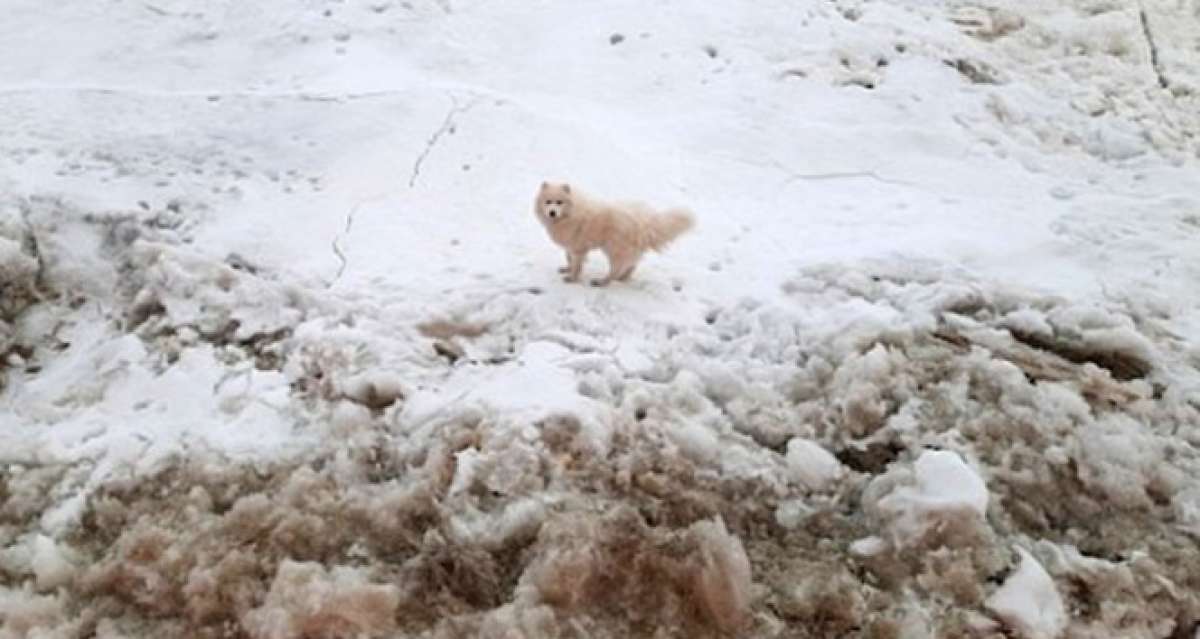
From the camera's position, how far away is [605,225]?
12.7 ft

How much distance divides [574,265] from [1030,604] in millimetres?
2073

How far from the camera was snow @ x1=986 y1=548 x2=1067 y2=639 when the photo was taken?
2701 millimetres

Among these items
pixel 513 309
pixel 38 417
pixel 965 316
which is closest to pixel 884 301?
pixel 965 316

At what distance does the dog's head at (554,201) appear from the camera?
150 inches

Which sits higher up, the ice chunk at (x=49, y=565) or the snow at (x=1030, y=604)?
the snow at (x=1030, y=604)

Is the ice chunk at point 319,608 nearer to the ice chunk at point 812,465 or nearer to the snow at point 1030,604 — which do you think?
the ice chunk at point 812,465

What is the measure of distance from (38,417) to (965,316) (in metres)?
3.38

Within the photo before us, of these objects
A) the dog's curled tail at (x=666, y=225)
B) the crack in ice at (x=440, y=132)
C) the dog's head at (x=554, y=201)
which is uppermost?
the dog's head at (x=554, y=201)

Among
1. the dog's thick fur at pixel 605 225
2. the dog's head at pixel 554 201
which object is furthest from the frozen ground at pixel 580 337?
the dog's head at pixel 554 201

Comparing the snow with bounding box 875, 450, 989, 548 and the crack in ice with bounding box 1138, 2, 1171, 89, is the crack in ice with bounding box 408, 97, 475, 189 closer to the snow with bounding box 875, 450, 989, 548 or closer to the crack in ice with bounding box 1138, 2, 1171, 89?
the snow with bounding box 875, 450, 989, 548

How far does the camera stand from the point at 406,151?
4.94 m

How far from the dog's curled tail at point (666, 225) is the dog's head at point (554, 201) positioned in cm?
34

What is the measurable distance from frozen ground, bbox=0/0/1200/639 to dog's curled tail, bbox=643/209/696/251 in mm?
224

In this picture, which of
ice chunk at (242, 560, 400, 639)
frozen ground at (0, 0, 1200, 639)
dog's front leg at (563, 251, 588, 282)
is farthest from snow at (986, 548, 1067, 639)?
dog's front leg at (563, 251, 588, 282)
